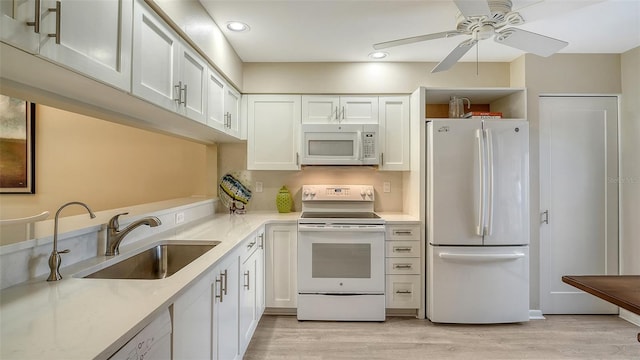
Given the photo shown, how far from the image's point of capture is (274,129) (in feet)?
10.3

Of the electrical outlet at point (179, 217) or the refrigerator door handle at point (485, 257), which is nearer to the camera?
the electrical outlet at point (179, 217)

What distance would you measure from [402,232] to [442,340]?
904 millimetres

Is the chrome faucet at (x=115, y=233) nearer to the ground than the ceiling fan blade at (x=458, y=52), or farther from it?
nearer to the ground

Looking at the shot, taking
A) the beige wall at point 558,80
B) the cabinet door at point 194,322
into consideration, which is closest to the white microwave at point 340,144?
the beige wall at point 558,80

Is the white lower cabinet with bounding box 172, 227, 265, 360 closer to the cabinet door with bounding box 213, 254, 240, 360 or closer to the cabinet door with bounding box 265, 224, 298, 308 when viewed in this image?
the cabinet door with bounding box 213, 254, 240, 360

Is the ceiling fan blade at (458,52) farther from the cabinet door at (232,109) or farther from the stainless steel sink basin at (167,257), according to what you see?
the stainless steel sink basin at (167,257)

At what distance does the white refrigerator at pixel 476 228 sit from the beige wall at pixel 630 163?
40.6 inches

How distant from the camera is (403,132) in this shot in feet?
10.2

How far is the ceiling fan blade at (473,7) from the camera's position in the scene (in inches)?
60.3

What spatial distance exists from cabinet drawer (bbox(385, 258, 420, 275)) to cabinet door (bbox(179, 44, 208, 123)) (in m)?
1.98

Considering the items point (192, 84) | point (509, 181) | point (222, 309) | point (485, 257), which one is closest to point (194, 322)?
point (222, 309)

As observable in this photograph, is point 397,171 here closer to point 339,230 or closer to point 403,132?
point 403,132

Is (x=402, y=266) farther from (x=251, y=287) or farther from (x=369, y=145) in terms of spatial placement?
(x=251, y=287)

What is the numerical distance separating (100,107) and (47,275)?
880mm
